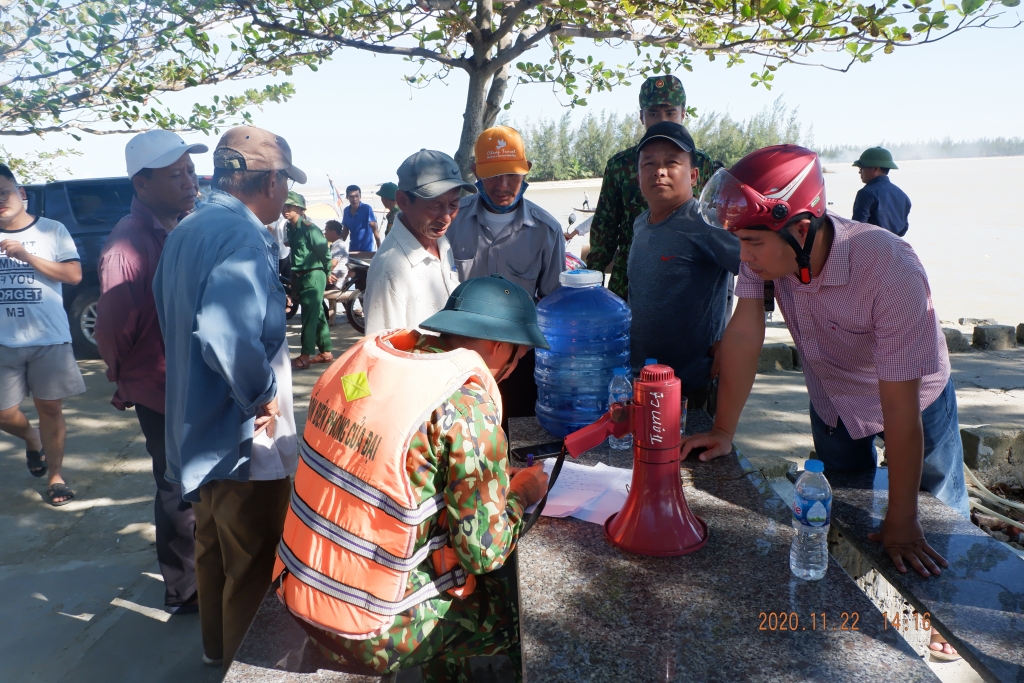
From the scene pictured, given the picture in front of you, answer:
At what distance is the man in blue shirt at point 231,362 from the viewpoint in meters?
2.52

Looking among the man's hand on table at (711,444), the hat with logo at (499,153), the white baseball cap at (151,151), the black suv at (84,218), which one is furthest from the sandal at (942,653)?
the black suv at (84,218)

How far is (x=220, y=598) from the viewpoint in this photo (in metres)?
3.04

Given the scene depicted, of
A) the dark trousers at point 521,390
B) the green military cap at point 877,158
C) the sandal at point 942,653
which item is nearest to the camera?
the sandal at point 942,653

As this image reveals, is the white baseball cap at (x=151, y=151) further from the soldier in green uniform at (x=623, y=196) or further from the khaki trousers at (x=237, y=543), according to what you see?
the soldier in green uniform at (x=623, y=196)

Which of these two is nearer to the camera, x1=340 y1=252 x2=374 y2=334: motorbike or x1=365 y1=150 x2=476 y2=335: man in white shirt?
x1=365 y1=150 x2=476 y2=335: man in white shirt

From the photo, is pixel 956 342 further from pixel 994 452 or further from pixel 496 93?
pixel 496 93

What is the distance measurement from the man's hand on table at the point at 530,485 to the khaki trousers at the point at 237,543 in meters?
1.19

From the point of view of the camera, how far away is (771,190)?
6.37ft

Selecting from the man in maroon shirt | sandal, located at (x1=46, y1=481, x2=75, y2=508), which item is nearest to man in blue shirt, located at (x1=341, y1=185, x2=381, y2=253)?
sandal, located at (x1=46, y1=481, x2=75, y2=508)

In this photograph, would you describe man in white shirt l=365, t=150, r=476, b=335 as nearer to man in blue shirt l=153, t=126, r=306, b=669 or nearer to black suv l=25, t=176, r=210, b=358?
man in blue shirt l=153, t=126, r=306, b=669

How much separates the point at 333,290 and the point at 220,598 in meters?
7.40

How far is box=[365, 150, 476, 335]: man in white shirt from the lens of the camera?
320 centimetres

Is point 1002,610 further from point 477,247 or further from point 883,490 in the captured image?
point 477,247

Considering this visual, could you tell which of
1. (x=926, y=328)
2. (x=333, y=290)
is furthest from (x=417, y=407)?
(x=333, y=290)
